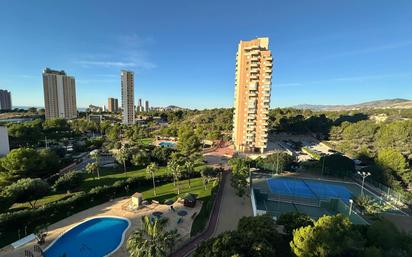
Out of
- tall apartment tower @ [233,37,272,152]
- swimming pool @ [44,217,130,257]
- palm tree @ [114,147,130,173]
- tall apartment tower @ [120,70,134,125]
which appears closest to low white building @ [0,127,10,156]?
palm tree @ [114,147,130,173]

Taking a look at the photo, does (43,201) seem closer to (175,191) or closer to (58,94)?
(175,191)

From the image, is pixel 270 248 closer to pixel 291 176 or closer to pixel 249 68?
pixel 291 176

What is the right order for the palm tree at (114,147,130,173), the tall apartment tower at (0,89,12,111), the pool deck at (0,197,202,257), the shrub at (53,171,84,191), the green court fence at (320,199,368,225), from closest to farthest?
the pool deck at (0,197,202,257) < the green court fence at (320,199,368,225) < the shrub at (53,171,84,191) < the palm tree at (114,147,130,173) < the tall apartment tower at (0,89,12,111)

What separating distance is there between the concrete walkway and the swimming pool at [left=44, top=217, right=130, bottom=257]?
389 inches

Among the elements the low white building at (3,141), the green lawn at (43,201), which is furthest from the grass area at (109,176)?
the low white building at (3,141)

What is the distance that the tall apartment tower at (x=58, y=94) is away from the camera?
108 metres

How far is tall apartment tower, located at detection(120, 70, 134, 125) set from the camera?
117m

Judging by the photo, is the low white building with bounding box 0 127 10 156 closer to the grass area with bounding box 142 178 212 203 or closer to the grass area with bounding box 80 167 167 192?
the grass area with bounding box 80 167 167 192

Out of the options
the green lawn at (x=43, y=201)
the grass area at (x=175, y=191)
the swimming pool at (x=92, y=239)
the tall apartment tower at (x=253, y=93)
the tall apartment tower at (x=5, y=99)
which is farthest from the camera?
the tall apartment tower at (x=5, y=99)

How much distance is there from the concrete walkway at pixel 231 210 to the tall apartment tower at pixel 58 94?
385ft

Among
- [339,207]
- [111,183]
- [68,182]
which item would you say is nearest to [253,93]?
[339,207]

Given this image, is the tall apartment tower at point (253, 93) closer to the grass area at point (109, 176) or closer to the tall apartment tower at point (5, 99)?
the grass area at point (109, 176)

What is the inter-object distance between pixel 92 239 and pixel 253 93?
4888 centimetres

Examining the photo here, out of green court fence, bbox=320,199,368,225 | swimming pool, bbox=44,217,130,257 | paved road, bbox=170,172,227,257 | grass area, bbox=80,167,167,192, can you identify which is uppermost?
green court fence, bbox=320,199,368,225
